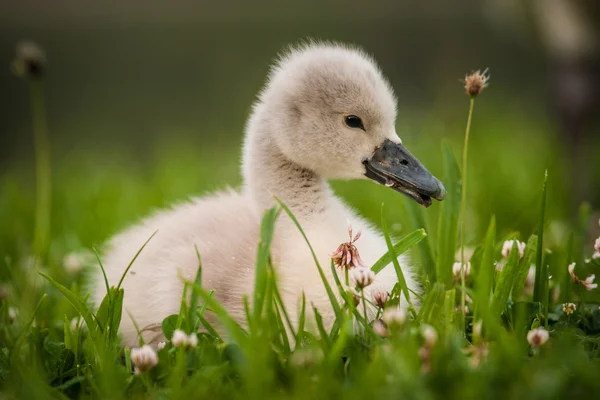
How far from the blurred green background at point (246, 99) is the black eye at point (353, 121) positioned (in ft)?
1.10

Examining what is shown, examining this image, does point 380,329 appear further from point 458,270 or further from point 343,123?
point 343,123

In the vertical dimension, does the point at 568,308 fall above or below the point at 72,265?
below

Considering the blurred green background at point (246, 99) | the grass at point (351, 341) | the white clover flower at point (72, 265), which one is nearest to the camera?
the grass at point (351, 341)

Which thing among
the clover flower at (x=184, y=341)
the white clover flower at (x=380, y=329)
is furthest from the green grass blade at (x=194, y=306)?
the white clover flower at (x=380, y=329)

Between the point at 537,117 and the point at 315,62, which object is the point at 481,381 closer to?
the point at 315,62

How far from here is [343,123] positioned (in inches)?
99.0

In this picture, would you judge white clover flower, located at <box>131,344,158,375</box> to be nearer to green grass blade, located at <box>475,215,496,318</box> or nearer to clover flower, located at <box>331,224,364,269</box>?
clover flower, located at <box>331,224,364,269</box>

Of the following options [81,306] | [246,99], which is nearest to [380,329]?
[81,306]

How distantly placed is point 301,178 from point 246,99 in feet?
24.7

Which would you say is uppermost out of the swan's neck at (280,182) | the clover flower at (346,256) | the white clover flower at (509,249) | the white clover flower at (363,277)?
the swan's neck at (280,182)

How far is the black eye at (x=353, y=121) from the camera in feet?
8.21

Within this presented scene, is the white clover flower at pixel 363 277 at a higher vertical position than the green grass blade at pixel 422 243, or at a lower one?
lower

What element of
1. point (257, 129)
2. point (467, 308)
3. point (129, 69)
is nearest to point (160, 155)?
point (257, 129)

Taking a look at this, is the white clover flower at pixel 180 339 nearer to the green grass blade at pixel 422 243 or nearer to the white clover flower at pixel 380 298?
the white clover flower at pixel 380 298
